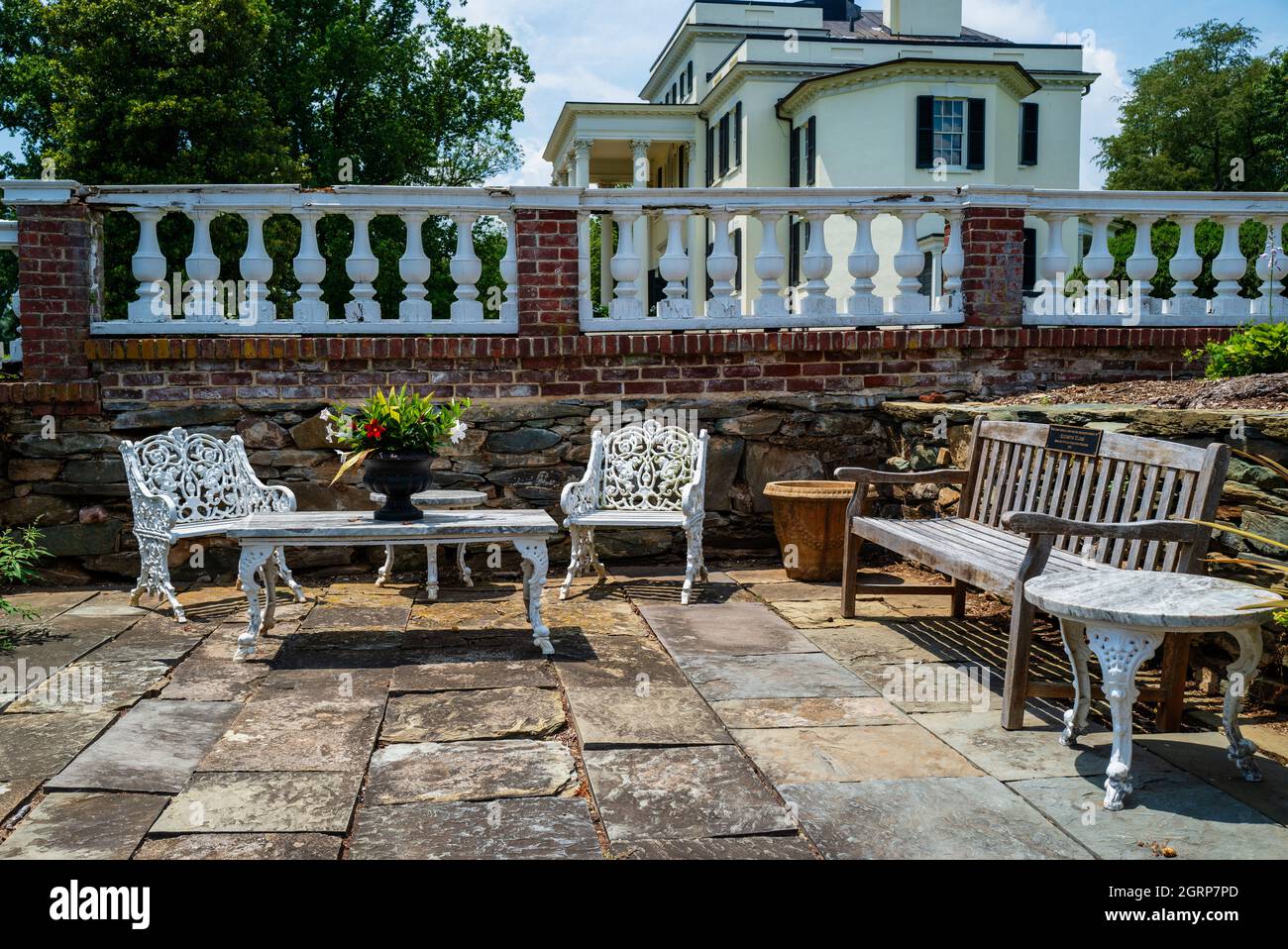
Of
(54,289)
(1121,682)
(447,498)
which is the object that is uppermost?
(54,289)

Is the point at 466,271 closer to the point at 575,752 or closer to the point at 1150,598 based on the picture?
the point at 575,752

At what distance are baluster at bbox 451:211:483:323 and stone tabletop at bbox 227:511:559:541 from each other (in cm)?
199

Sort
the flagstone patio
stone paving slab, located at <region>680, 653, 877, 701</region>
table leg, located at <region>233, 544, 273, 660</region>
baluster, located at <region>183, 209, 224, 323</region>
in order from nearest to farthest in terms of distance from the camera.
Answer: the flagstone patio < stone paving slab, located at <region>680, 653, 877, 701</region> < table leg, located at <region>233, 544, 273, 660</region> < baluster, located at <region>183, 209, 224, 323</region>

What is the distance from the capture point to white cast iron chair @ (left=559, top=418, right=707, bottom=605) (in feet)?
20.8

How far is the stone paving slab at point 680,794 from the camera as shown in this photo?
10.1ft

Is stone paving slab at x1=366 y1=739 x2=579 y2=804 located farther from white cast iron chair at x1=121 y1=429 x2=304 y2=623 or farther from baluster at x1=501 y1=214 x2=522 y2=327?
baluster at x1=501 y1=214 x2=522 y2=327

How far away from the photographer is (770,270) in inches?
282

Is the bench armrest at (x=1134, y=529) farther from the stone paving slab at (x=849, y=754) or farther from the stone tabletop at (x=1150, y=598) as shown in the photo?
the stone paving slab at (x=849, y=754)

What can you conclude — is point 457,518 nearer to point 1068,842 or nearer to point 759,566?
point 759,566

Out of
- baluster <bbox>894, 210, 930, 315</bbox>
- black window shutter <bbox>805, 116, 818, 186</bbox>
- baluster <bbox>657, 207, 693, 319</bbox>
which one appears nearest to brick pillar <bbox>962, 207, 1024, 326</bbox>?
baluster <bbox>894, 210, 930, 315</bbox>

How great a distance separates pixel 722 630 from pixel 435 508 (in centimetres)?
188

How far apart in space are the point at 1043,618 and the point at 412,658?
308cm

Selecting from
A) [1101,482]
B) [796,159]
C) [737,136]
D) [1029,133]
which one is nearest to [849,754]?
[1101,482]
